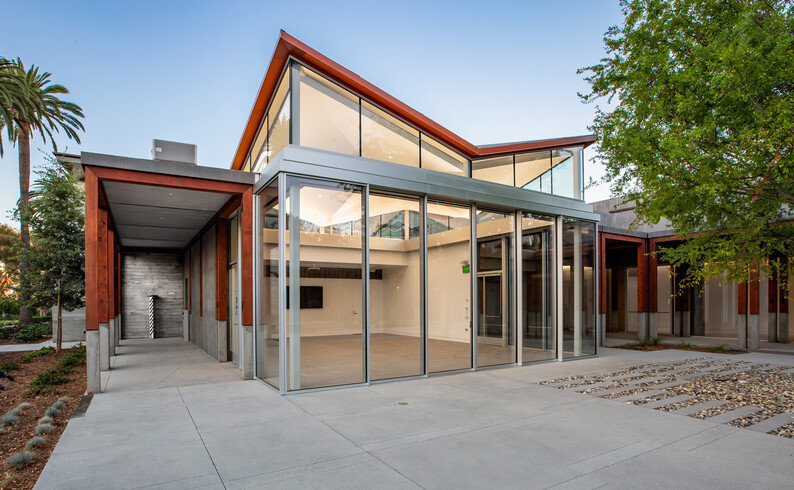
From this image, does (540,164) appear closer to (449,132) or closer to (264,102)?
(449,132)

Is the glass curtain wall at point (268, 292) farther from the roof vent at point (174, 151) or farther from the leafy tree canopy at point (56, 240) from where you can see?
the leafy tree canopy at point (56, 240)

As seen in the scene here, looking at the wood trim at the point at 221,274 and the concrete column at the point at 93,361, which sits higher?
the wood trim at the point at 221,274

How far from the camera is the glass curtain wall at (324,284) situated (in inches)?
293

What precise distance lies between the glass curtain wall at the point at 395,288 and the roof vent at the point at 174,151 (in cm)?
409

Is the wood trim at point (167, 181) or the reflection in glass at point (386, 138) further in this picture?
the reflection in glass at point (386, 138)

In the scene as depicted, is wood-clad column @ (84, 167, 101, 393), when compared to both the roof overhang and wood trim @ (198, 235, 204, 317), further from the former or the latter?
wood trim @ (198, 235, 204, 317)

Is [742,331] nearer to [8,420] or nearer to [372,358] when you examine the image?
[372,358]

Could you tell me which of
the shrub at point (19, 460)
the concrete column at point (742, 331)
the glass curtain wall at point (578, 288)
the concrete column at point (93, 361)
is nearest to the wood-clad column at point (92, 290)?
the concrete column at point (93, 361)

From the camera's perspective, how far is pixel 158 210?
11266 millimetres

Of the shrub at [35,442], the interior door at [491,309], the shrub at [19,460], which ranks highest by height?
the interior door at [491,309]

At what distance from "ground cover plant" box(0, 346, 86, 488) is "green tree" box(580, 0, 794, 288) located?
862cm

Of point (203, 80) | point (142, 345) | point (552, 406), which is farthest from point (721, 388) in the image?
point (203, 80)

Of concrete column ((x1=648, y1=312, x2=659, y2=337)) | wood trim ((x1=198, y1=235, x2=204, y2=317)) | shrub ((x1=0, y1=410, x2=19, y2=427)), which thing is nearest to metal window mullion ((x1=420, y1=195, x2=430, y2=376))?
shrub ((x1=0, y1=410, x2=19, y2=427))

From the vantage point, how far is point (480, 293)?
32.0 feet
